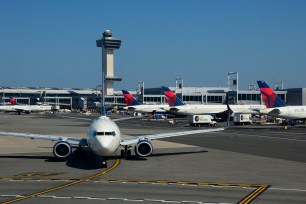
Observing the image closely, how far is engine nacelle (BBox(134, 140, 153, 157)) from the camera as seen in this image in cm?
3678

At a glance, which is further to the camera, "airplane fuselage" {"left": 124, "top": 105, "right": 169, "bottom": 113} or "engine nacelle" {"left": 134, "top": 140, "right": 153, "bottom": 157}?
"airplane fuselage" {"left": 124, "top": 105, "right": 169, "bottom": 113}

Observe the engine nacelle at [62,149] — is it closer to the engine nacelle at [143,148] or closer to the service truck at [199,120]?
the engine nacelle at [143,148]

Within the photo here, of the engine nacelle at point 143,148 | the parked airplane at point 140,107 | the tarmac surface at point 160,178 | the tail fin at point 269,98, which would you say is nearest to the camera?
the tarmac surface at point 160,178

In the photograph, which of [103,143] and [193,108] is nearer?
[103,143]

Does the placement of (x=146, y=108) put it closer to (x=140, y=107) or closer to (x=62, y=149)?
(x=140, y=107)

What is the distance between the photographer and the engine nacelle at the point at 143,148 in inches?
1448

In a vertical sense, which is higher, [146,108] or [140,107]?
[140,107]

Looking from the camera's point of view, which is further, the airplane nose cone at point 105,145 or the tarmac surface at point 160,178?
the airplane nose cone at point 105,145

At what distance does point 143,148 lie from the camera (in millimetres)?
36969

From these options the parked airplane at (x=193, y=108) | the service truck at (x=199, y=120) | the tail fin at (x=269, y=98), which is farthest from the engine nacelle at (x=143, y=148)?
the parked airplane at (x=193, y=108)

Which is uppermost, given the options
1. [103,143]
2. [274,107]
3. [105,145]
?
[274,107]

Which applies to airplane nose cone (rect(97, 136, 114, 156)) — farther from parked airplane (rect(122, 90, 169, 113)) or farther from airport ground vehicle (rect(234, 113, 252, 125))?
parked airplane (rect(122, 90, 169, 113))

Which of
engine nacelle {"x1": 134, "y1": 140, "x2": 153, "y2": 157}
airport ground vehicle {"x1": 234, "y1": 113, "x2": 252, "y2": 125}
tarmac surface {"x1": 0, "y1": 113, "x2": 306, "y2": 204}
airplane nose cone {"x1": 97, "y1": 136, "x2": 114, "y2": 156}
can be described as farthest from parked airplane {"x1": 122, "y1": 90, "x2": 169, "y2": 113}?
airplane nose cone {"x1": 97, "y1": 136, "x2": 114, "y2": 156}

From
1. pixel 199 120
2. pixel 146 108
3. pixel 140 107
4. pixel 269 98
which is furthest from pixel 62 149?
pixel 146 108
